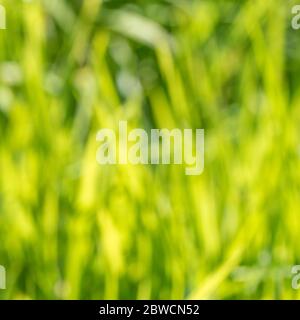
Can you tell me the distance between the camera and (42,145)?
1134 millimetres

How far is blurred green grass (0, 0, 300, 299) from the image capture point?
1031mm

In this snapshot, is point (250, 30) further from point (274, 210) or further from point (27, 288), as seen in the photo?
point (27, 288)

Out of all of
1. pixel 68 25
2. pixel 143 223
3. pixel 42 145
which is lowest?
pixel 143 223

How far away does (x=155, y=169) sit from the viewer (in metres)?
1.14

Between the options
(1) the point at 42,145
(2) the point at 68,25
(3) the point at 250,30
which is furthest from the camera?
(2) the point at 68,25

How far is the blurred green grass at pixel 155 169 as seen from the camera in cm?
103

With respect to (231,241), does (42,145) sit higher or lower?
higher

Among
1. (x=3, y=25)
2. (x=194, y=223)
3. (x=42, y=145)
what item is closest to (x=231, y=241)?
(x=194, y=223)
